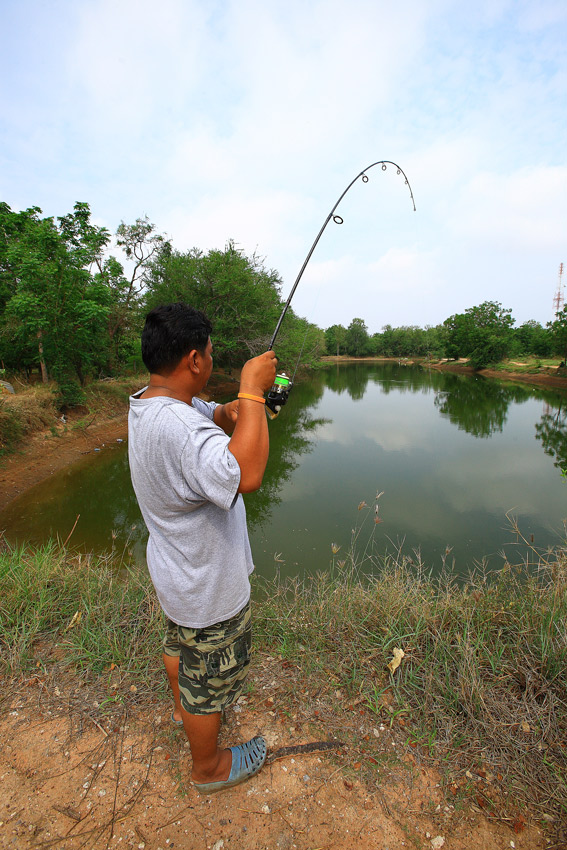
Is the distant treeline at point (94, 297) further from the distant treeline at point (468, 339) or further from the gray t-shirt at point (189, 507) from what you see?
the distant treeline at point (468, 339)

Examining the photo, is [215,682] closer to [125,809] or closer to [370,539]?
[125,809]

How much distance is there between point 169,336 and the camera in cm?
101

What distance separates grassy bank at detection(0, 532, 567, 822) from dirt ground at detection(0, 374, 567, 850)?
55 mm

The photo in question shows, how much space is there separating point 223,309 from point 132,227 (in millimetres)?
6050

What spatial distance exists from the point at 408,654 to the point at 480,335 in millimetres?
42235

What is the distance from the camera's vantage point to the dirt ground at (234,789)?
1137 millimetres

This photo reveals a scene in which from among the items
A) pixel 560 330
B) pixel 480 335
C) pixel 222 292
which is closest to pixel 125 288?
pixel 222 292

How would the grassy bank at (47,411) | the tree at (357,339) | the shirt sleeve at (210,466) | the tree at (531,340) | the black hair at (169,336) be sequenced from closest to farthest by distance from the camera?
the shirt sleeve at (210,466) → the black hair at (169,336) → the grassy bank at (47,411) → the tree at (531,340) → the tree at (357,339)

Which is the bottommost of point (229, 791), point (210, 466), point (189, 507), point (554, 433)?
point (554, 433)

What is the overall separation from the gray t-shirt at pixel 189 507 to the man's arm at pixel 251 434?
0.04m

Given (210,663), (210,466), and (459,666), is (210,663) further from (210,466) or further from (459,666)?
(459,666)

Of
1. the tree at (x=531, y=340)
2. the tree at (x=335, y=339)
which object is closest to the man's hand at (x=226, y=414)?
the tree at (x=531, y=340)

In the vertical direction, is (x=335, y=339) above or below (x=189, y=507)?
above

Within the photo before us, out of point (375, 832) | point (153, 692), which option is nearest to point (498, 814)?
point (375, 832)
